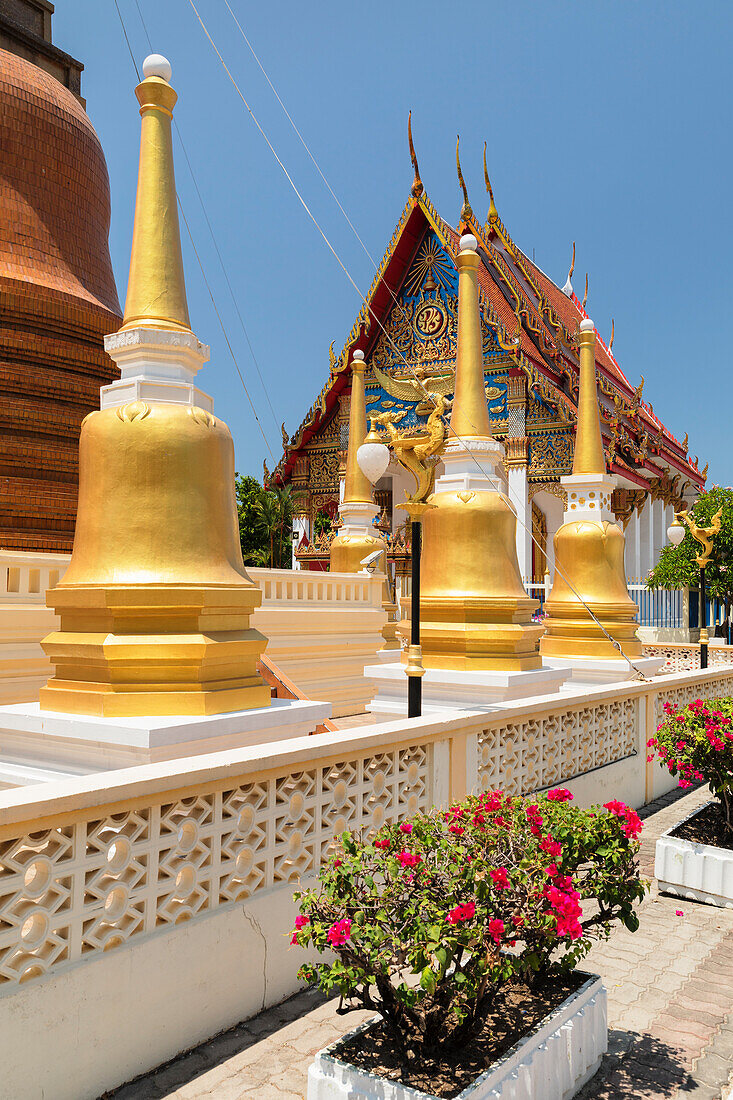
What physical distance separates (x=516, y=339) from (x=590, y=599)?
458 inches

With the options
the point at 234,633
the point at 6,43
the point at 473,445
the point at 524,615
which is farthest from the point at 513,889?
the point at 6,43

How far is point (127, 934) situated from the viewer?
111 inches

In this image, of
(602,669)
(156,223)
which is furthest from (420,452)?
(602,669)

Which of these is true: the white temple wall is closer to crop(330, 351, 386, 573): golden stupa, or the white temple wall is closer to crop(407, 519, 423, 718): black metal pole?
crop(407, 519, 423, 718): black metal pole

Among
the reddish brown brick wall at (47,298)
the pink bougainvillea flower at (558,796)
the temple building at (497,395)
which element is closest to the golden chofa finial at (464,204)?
the temple building at (497,395)

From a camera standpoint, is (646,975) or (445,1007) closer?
(445,1007)

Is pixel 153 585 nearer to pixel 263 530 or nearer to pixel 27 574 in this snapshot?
pixel 27 574

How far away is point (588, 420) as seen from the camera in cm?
1062

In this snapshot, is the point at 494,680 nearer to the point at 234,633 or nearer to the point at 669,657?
the point at 234,633

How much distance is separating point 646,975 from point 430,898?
78.4 inches

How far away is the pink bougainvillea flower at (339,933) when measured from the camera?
2318mm

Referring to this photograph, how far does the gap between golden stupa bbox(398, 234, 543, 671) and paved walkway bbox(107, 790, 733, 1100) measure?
9.31 feet

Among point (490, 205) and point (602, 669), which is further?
point (490, 205)

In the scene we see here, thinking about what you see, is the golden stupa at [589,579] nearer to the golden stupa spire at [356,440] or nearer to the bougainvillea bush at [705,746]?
the bougainvillea bush at [705,746]
